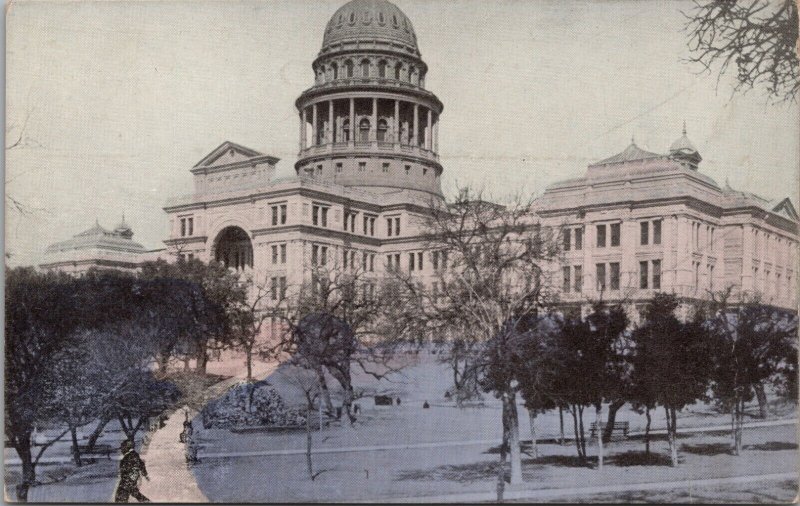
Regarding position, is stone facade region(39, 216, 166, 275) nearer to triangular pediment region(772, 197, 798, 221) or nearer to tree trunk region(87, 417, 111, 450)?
tree trunk region(87, 417, 111, 450)

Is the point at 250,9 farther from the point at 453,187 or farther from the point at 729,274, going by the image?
the point at 729,274

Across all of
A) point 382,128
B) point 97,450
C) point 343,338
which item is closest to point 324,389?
point 343,338

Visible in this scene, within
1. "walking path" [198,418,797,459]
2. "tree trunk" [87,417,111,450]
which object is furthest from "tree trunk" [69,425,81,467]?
"walking path" [198,418,797,459]

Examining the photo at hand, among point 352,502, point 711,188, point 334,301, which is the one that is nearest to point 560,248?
point 711,188

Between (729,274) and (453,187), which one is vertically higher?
(453,187)

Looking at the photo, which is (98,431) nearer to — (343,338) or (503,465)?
(343,338)

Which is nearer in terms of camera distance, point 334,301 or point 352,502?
point 352,502
